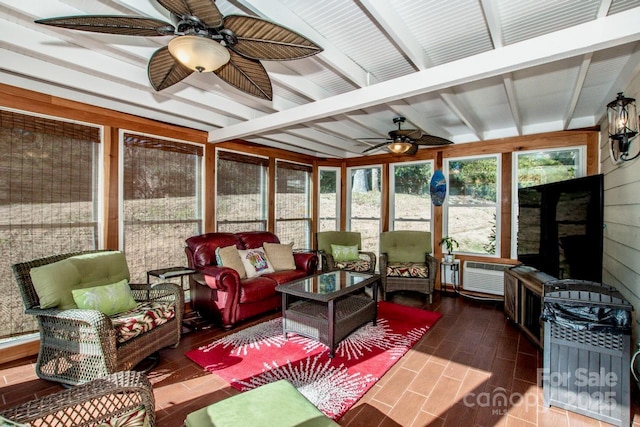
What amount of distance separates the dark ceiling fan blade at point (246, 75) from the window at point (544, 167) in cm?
422

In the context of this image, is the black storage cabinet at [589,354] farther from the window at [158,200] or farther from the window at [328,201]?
the window at [328,201]

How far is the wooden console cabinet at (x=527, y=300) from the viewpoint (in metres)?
2.95

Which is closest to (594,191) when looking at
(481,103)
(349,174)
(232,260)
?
(481,103)

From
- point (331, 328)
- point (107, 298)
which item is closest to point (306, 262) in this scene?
point (331, 328)

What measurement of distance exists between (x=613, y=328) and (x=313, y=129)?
384 centimetres

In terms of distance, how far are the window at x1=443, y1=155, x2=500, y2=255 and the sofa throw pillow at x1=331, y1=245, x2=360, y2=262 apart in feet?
5.17

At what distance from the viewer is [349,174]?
6363 mm

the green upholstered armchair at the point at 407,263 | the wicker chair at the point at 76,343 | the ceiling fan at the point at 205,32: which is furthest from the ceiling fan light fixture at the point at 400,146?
the wicker chair at the point at 76,343

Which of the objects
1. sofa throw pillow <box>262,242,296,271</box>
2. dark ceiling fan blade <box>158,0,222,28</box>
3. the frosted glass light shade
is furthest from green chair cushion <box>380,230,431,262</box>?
dark ceiling fan blade <box>158,0,222,28</box>

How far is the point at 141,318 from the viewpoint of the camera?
2459mm

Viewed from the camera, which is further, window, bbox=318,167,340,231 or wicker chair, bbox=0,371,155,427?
window, bbox=318,167,340,231

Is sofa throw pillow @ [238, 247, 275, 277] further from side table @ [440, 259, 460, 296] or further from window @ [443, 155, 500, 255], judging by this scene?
window @ [443, 155, 500, 255]

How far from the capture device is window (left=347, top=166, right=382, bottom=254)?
239 inches

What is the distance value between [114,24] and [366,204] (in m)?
5.18
